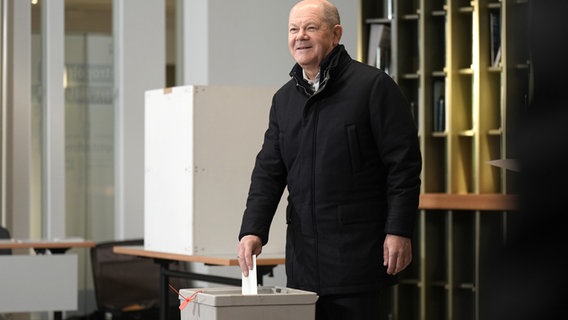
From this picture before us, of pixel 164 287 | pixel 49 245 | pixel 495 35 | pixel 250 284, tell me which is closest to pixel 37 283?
pixel 49 245

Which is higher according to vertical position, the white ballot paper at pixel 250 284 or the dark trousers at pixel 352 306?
the white ballot paper at pixel 250 284

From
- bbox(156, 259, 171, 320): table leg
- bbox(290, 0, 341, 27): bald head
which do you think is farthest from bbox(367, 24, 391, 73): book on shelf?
bbox(290, 0, 341, 27): bald head

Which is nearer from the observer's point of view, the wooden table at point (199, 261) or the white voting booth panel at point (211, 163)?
the wooden table at point (199, 261)

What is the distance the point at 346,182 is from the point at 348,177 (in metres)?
0.02

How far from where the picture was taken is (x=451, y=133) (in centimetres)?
696

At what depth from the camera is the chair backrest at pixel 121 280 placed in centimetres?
718

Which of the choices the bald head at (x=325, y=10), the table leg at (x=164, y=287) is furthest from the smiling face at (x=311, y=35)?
the table leg at (x=164, y=287)

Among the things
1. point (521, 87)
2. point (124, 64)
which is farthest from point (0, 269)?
point (521, 87)

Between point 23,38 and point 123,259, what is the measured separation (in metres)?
1.96

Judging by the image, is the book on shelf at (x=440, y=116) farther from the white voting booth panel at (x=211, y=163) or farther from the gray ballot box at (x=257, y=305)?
the gray ballot box at (x=257, y=305)

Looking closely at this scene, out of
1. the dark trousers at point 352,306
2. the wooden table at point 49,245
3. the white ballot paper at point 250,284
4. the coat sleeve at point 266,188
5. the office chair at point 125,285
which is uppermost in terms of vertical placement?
the coat sleeve at point 266,188

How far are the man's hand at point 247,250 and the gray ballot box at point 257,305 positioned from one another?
0.15 m

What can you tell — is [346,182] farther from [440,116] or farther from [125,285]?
[125,285]

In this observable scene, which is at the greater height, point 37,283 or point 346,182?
point 346,182
